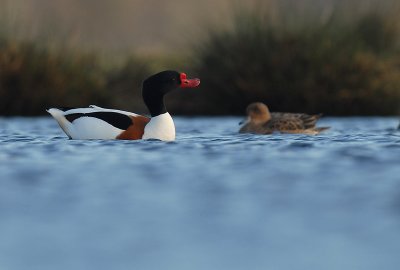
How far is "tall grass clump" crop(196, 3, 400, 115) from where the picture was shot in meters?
18.6

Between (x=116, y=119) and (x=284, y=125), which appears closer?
(x=116, y=119)

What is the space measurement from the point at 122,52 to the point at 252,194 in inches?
617

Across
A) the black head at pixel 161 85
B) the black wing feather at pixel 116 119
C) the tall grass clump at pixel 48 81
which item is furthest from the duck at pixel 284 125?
the tall grass clump at pixel 48 81

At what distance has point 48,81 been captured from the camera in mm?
18453

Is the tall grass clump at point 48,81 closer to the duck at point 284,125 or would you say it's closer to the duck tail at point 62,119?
the duck at point 284,125

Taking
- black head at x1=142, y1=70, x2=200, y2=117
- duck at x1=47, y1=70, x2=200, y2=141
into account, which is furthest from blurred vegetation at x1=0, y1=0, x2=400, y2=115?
duck at x1=47, y1=70, x2=200, y2=141

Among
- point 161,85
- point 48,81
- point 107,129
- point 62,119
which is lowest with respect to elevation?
point 107,129

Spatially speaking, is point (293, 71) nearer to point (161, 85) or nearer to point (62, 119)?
point (161, 85)

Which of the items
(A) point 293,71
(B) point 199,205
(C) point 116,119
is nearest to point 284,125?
(C) point 116,119

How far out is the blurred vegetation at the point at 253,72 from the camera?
60.6ft

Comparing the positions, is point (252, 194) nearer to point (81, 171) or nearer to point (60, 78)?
point (81, 171)

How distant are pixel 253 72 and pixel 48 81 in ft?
11.9

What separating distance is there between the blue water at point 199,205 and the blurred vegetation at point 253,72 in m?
7.34

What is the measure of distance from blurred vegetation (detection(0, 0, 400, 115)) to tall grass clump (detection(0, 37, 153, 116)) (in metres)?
0.02
